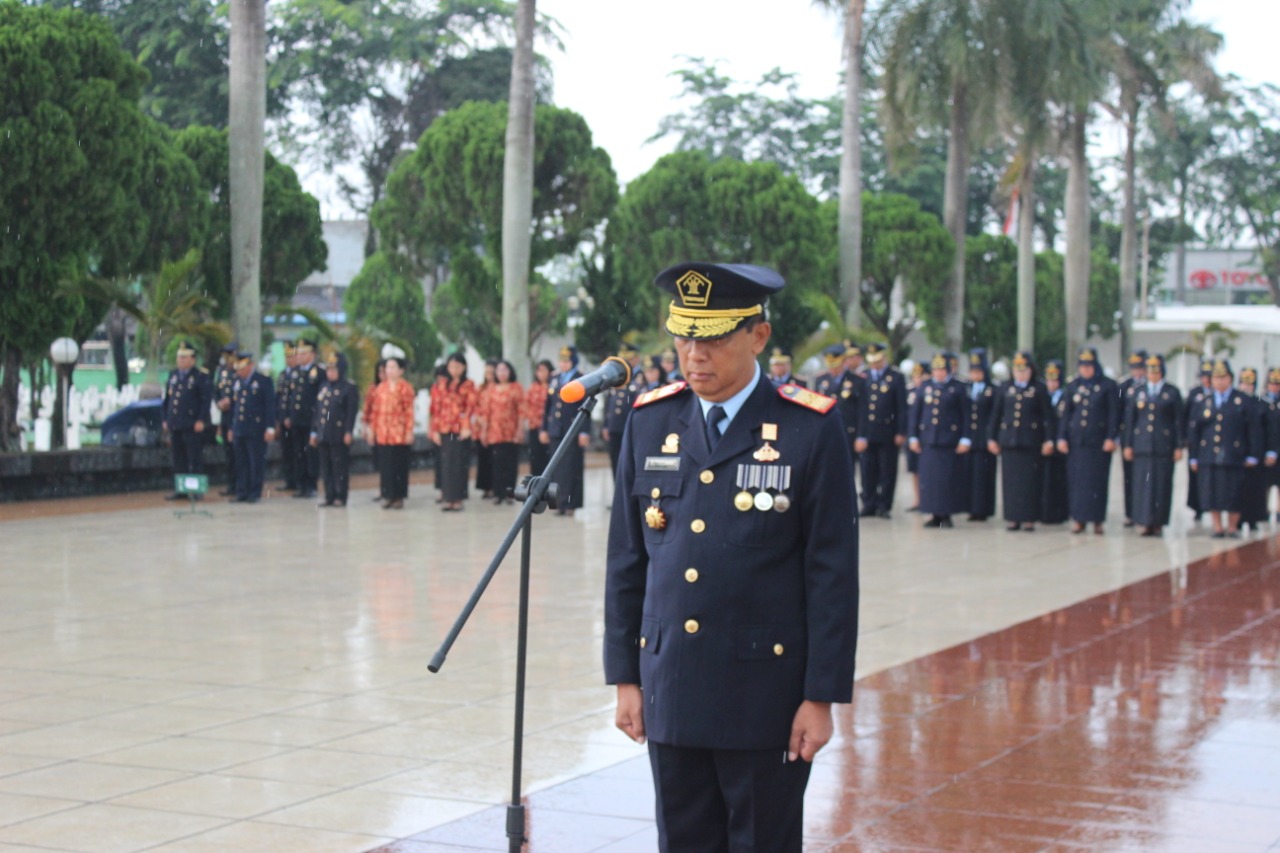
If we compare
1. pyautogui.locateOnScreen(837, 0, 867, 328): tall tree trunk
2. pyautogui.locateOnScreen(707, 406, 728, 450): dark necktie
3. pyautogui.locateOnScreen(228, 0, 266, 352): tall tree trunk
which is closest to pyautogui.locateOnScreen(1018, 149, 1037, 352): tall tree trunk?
pyautogui.locateOnScreen(837, 0, 867, 328): tall tree trunk

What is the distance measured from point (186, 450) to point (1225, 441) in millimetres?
10968

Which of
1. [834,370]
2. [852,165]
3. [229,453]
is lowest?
[229,453]

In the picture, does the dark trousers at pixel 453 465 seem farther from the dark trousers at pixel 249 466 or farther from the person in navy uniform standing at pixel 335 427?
the dark trousers at pixel 249 466

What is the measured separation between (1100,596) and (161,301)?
13027mm

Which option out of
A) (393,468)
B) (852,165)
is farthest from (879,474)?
(852,165)

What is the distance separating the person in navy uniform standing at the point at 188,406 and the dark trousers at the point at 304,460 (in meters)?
1.21

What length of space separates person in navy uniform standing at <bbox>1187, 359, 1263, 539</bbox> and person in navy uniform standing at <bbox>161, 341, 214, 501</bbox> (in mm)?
10338

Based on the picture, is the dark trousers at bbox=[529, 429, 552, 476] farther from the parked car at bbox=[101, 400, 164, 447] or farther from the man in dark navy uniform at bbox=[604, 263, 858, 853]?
the man in dark navy uniform at bbox=[604, 263, 858, 853]

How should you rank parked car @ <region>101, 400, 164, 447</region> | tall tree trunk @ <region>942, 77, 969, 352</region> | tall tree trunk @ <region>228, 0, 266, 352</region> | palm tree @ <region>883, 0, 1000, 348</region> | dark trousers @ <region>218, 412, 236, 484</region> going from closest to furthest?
dark trousers @ <region>218, 412, 236, 484</region> → parked car @ <region>101, 400, 164, 447</region> → tall tree trunk @ <region>228, 0, 266, 352</region> → palm tree @ <region>883, 0, 1000, 348</region> → tall tree trunk @ <region>942, 77, 969, 352</region>

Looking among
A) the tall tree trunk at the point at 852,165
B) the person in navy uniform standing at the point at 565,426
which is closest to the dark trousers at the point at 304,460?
the person in navy uniform standing at the point at 565,426

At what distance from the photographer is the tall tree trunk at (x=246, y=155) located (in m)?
21.3

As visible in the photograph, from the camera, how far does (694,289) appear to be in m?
3.90

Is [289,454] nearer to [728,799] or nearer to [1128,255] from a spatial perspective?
[728,799]

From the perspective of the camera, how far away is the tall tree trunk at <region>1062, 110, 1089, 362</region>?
36.0 m
